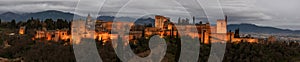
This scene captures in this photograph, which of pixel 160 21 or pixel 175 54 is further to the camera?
pixel 160 21

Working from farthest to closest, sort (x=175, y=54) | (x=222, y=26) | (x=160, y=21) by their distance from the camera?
1. (x=160, y=21)
2. (x=222, y=26)
3. (x=175, y=54)

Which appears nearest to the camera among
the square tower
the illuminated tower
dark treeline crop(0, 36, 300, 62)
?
dark treeline crop(0, 36, 300, 62)

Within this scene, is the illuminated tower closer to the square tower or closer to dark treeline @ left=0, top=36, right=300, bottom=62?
the square tower

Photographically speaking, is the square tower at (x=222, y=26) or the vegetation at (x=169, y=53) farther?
the square tower at (x=222, y=26)

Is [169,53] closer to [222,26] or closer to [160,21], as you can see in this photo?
[222,26]

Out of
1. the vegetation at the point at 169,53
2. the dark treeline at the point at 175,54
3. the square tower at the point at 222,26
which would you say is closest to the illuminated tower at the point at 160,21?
the square tower at the point at 222,26

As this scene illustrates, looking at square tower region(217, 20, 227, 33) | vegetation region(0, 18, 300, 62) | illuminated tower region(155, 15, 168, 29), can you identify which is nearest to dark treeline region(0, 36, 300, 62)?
vegetation region(0, 18, 300, 62)

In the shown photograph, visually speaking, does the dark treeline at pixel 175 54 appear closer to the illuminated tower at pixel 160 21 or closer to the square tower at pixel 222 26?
the square tower at pixel 222 26

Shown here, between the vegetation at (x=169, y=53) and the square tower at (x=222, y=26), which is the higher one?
the square tower at (x=222, y=26)

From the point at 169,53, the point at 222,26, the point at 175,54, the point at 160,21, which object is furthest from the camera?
the point at 160,21

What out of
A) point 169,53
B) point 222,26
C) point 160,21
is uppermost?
point 160,21

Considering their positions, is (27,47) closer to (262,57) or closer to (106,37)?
(106,37)

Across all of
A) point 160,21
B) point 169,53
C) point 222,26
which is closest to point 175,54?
point 169,53

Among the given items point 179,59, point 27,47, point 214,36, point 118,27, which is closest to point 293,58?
point 214,36
